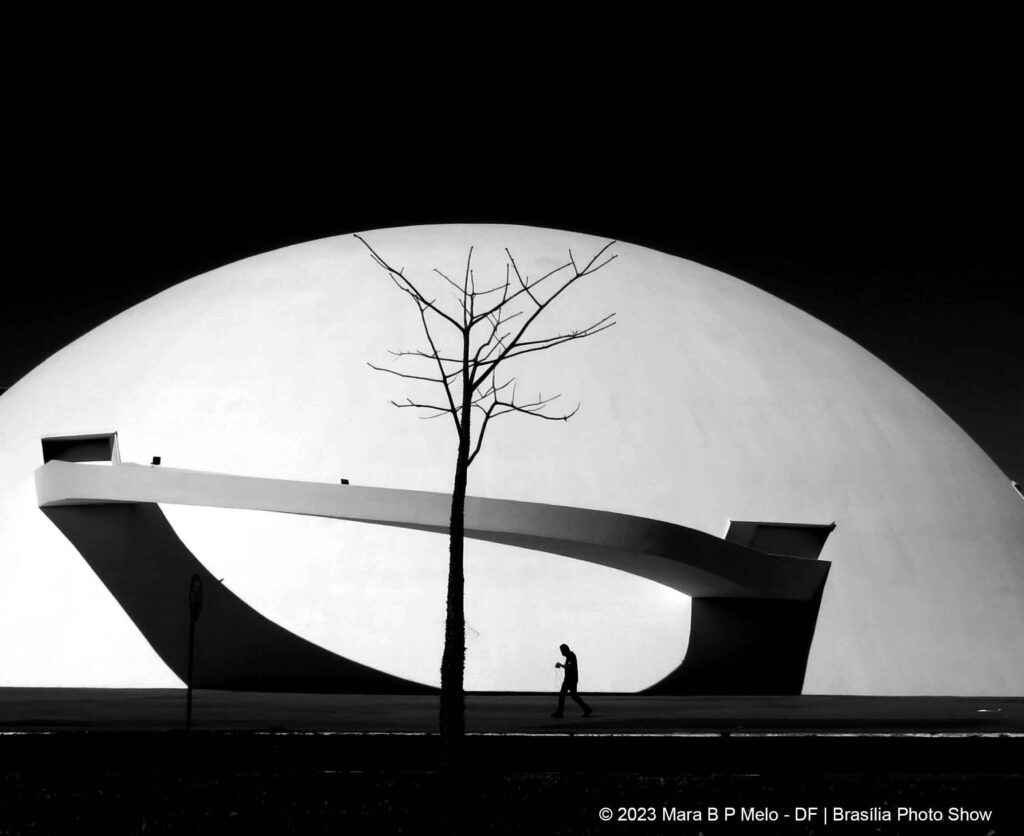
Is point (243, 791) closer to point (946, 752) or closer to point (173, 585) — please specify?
point (946, 752)

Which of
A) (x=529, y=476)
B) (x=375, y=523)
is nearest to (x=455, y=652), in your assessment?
(x=375, y=523)

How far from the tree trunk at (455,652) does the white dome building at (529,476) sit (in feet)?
40.4

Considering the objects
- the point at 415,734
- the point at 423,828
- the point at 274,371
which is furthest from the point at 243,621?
the point at 423,828

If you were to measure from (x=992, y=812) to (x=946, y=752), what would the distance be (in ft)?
13.7

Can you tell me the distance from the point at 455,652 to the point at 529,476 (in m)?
14.6

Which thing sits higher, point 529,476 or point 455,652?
point 529,476

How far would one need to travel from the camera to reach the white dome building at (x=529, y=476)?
24.2 metres

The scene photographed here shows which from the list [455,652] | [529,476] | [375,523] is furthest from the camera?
[529,476]

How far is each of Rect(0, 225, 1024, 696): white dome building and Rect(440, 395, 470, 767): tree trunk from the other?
40.4ft

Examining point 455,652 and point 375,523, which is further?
point 375,523

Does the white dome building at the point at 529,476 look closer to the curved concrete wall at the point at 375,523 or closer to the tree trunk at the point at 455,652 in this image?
the curved concrete wall at the point at 375,523

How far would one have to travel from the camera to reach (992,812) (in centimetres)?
964

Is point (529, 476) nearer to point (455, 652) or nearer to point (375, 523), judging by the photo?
point (375, 523)

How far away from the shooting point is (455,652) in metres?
11.1
